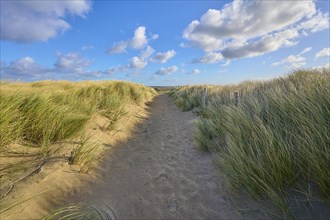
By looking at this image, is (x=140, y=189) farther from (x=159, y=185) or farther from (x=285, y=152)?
(x=285, y=152)

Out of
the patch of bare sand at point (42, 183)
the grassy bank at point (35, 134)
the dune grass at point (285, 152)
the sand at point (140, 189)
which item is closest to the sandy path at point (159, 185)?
the sand at point (140, 189)

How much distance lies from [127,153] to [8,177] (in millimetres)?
2591

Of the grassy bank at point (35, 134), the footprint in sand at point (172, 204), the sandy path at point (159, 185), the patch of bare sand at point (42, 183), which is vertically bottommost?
the footprint in sand at point (172, 204)

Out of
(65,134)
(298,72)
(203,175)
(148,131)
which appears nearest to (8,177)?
(65,134)

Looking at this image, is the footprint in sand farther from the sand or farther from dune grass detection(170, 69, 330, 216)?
dune grass detection(170, 69, 330, 216)

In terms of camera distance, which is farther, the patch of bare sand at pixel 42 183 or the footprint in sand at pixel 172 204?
the footprint in sand at pixel 172 204

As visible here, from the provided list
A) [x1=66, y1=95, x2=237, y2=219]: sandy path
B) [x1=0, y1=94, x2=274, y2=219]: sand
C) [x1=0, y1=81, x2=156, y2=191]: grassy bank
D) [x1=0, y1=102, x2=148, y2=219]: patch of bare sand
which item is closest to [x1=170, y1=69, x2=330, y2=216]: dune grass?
[x1=0, y1=94, x2=274, y2=219]: sand

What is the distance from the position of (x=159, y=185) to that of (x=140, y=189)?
0.35 m

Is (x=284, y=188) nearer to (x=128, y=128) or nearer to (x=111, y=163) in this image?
(x=111, y=163)

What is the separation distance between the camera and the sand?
9.50ft

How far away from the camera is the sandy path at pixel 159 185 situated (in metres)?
3.10

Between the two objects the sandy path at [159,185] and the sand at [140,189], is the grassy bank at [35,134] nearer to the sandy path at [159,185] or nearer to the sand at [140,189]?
the sand at [140,189]

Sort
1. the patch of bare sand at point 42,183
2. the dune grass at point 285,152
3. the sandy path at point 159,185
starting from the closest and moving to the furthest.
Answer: the patch of bare sand at point 42,183
the dune grass at point 285,152
the sandy path at point 159,185

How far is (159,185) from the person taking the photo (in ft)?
12.7
